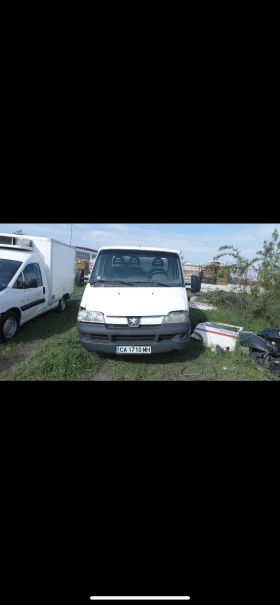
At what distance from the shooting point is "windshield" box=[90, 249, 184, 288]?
407 centimetres

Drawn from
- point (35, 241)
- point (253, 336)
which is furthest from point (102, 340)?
point (35, 241)

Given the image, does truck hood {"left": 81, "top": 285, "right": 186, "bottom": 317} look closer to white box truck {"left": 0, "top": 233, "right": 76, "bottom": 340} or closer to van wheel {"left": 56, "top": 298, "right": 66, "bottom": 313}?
white box truck {"left": 0, "top": 233, "right": 76, "bottom": 340}

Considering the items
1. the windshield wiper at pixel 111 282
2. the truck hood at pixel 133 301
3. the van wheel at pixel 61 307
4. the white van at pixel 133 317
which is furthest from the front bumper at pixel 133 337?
the van wheel at pixel 61 307

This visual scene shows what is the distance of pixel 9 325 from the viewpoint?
4.61 m

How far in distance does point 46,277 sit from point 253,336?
441 centimetres

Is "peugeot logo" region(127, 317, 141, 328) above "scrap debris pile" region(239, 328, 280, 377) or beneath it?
above

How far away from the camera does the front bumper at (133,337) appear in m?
3.47

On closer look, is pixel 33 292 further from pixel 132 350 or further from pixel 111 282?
pixel 132 350

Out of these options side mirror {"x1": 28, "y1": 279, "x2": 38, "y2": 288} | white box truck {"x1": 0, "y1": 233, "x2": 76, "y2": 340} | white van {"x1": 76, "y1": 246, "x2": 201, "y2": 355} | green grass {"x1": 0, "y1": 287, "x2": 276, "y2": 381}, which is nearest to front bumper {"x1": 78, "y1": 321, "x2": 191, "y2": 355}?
white van {"x1": 76, "y1": 246, "x2": 201, "y2": 355}

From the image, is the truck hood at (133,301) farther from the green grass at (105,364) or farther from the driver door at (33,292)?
the driver door at (33,292)

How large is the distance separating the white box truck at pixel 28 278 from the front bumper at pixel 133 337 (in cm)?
187

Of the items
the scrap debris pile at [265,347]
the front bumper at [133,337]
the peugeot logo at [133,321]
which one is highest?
the peugeot logo at [133,321]

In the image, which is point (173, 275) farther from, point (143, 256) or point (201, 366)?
point (201, 366)

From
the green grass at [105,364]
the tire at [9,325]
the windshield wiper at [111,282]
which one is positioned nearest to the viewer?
the green grass at [105,364]
